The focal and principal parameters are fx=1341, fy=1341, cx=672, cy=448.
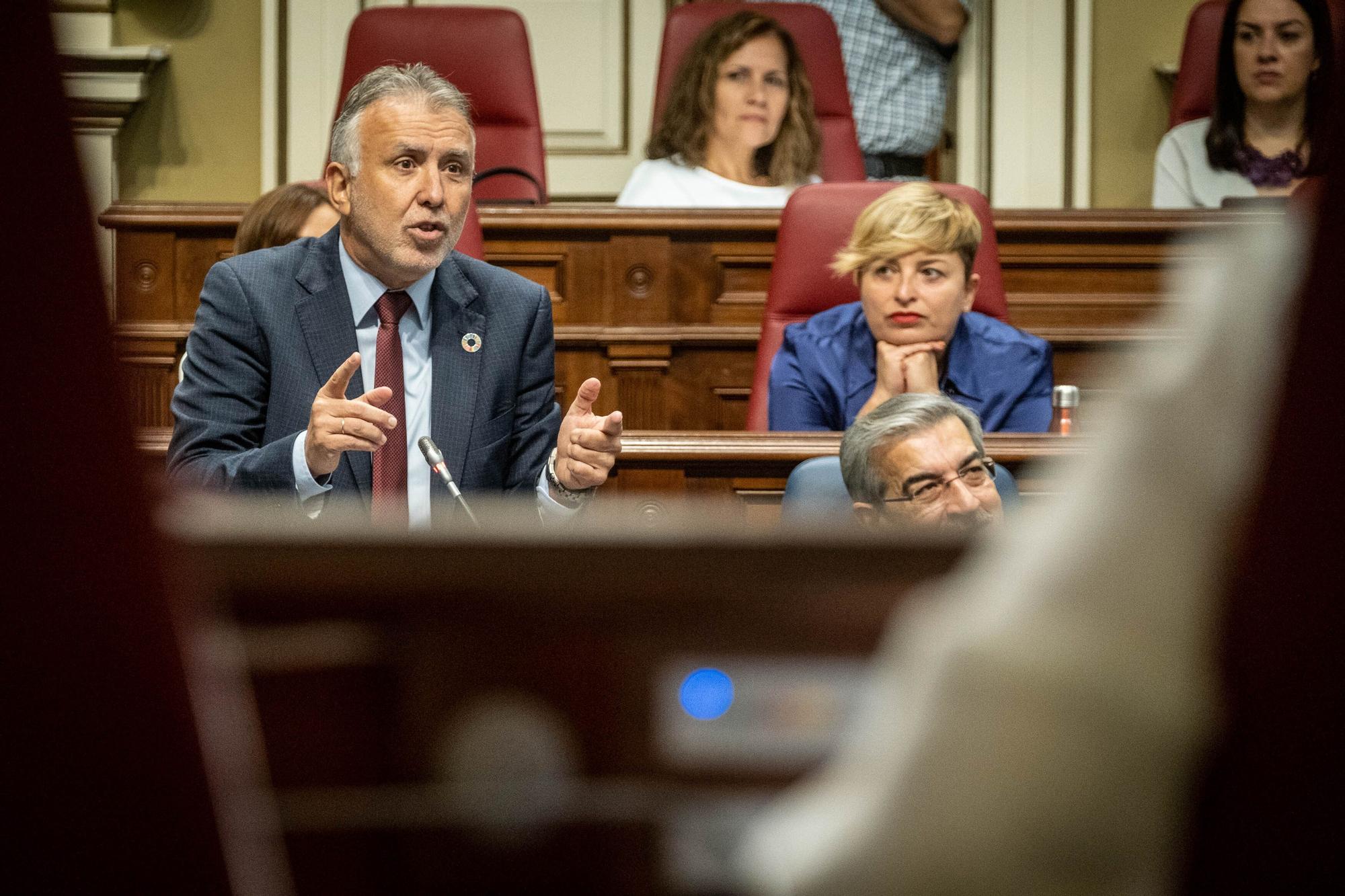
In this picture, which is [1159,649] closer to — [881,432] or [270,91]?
[881,432]

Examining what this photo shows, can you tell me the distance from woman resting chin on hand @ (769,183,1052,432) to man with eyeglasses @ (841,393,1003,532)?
1.46ft

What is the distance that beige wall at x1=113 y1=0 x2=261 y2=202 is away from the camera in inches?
107

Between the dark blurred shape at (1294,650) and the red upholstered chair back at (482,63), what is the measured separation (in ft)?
5.86

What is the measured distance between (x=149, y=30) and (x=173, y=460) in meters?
2.05

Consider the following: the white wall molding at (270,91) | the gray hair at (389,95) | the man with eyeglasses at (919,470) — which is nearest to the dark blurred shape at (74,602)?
the man with eyeglasses at (919,470)

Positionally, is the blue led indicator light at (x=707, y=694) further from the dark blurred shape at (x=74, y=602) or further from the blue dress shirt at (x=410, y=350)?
the blue dress shirt at (x=410, y=350)

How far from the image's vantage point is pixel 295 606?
0.27 m

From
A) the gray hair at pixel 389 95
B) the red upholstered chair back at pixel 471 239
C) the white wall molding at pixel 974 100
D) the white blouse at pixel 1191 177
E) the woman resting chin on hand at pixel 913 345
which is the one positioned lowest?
the woman resting chin on hand at pixel 913 345

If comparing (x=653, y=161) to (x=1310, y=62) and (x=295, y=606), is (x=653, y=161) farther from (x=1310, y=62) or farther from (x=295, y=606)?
(x=295, y=606)

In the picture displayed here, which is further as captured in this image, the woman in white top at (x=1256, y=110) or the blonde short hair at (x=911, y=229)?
the woman in white top at (x=1256, y=110)

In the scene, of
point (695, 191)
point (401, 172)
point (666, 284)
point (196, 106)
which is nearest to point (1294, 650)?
point (401, 172)

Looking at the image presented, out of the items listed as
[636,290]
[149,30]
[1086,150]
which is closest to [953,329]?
[636,290]

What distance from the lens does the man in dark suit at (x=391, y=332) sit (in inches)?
40.6

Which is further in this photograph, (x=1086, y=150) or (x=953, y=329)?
(x=1086, y=150)
